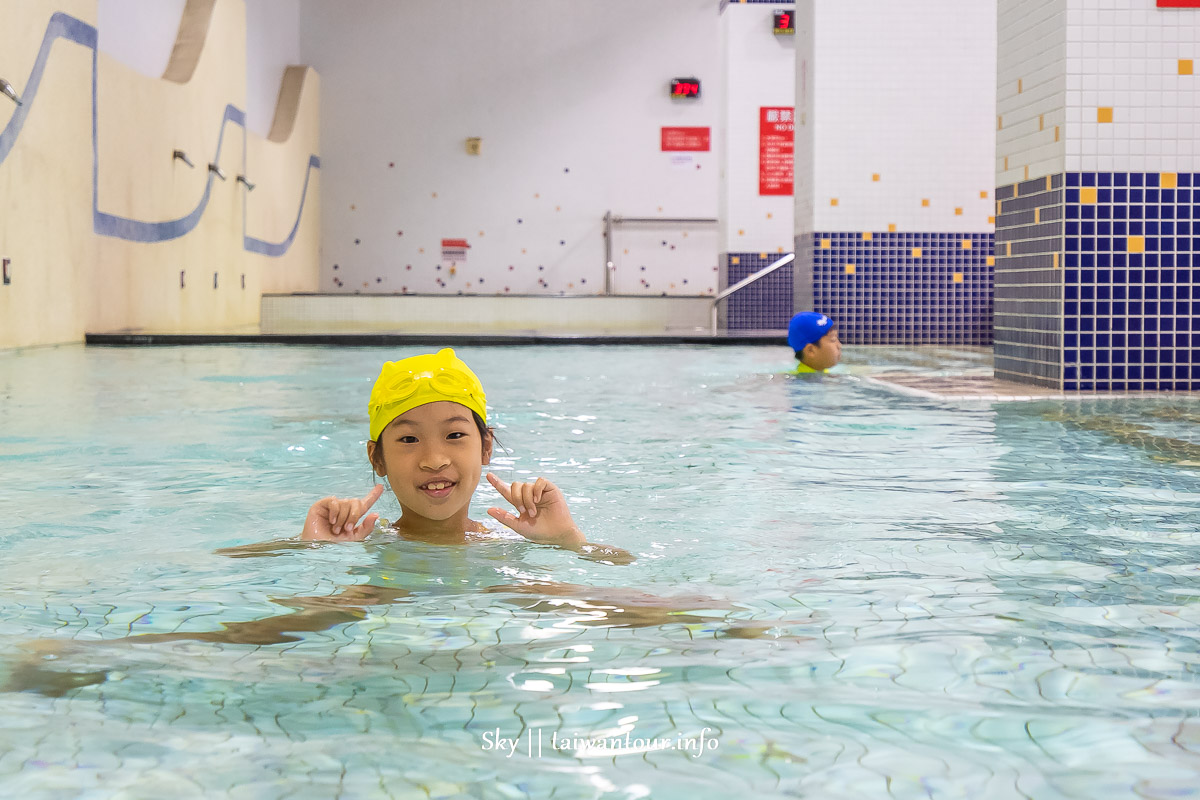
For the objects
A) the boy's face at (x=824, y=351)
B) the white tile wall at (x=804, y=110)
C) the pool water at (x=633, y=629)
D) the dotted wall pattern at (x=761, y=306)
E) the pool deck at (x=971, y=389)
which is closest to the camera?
the pool water at (x=633, y=629)

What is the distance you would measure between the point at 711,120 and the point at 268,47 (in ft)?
19.5

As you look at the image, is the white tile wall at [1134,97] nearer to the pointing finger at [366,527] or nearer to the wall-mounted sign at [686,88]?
the pointing finger at [366,527]

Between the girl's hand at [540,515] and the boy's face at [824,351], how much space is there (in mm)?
4940

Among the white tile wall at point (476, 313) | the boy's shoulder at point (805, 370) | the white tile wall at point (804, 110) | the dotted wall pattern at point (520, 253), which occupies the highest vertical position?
the white tile wall at point (804, 110)

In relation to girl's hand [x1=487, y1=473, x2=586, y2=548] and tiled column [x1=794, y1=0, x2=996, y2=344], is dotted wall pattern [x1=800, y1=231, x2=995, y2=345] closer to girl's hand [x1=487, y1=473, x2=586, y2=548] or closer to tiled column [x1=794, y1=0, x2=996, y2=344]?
tiled column [x1=794, y1=0, x2=996, y2=344]

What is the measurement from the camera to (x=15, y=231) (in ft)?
27.4

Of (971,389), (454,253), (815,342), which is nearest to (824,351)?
(815,342)

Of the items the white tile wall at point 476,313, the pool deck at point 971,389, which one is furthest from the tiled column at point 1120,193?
the white tile wall at point 476,313

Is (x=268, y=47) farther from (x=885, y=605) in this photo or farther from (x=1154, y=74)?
(x=885, y=605)

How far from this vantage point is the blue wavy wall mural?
8297mm

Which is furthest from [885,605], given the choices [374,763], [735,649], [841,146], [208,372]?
[841,146]

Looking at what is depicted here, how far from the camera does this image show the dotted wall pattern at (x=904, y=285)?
10906 millimetres

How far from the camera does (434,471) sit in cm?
232

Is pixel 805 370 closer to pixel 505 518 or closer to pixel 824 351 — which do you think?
pixel 824 351
